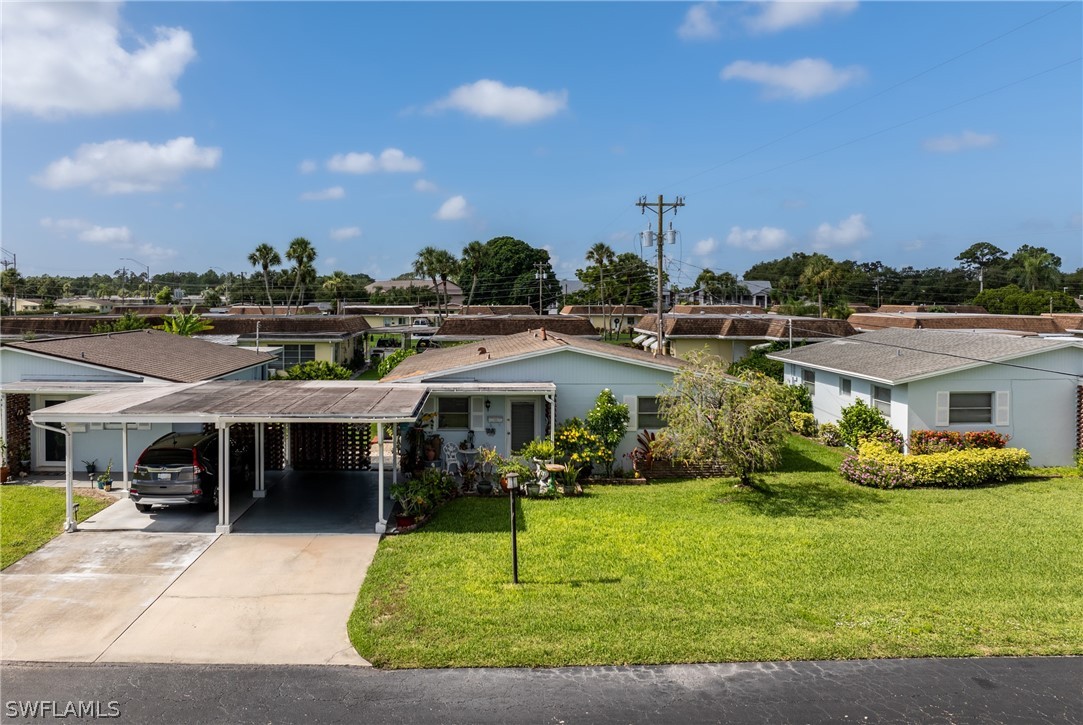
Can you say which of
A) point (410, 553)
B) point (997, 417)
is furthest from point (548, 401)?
point (997, 417)

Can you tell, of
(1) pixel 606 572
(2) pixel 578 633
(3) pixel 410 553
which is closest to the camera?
(2) pixel 578 633

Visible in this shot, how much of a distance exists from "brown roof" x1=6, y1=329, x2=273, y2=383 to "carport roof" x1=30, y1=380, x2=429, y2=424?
162 centimetres

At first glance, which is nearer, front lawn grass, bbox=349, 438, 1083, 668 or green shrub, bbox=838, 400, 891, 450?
front lawn grass, bbox=349, 438, 1083, 668

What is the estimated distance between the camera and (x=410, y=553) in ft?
39.6

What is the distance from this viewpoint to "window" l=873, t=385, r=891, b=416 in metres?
20.2

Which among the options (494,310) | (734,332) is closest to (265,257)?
(494,310)

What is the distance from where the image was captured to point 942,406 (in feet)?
62.9

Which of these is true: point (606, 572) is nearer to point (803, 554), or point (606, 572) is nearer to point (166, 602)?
point (803, 554)

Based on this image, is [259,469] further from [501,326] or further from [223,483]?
[501,326]

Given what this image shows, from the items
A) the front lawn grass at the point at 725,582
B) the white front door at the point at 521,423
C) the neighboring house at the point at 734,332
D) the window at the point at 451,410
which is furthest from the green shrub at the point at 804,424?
the neighboring house at the point at 734,332

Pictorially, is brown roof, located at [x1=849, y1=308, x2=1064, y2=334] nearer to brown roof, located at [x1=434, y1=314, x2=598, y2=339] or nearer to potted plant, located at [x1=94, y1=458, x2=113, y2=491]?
brown roof, located at [x1=434, y1=314, x2=598, y2=339]

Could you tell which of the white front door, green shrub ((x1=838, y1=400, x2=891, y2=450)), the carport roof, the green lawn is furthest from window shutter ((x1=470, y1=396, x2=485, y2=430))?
green shrub ((x1=838, y1=400, x2=891, y2=450))

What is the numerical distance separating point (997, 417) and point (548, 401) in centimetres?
1250

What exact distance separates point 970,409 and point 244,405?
18464 millimetres
